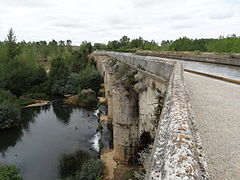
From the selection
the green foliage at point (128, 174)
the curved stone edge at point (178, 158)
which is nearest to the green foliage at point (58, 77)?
the green foliage at point (128, 174)

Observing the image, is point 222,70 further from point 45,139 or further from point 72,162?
point 45,139

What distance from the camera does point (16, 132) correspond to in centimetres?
1986

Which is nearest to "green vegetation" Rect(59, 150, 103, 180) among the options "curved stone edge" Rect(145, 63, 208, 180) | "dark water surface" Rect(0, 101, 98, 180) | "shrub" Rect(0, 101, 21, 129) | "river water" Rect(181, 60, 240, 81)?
"dark water surface" Rect(0, 101, 98, 180)

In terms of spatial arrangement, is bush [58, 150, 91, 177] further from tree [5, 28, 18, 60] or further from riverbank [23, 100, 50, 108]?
tree [5, 28, 18, 60]

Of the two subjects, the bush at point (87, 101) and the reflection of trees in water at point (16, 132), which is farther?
the bush at point (87, 101)

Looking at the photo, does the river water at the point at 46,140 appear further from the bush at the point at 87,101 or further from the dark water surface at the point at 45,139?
the bush at the point at 87,101

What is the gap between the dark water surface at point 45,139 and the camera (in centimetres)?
1372

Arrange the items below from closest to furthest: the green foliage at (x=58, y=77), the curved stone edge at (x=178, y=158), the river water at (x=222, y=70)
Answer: the curved stone edge at (x=178, y=158), the river water at (x=222, y=70), the green foliage at (x=58, y=77)

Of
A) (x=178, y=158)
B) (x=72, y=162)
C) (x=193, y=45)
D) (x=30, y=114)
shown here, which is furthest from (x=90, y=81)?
(x=178, y=158)

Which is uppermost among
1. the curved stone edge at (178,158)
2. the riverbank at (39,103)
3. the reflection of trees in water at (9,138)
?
the curved stone edge at (178,158)

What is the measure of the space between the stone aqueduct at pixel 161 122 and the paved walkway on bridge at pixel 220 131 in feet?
1.78

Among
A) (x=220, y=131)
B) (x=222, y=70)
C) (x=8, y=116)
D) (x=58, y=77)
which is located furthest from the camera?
(x=58, y=77)

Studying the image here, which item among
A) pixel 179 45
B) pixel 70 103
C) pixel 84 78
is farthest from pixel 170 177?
pixel 179 45

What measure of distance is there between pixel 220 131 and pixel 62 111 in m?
24.4
